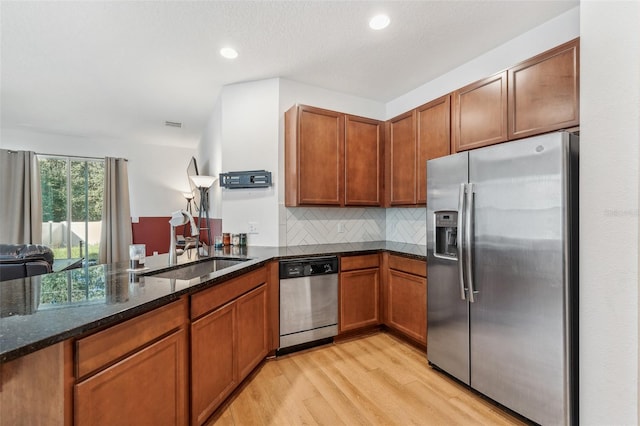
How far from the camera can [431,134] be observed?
2775 millimetres

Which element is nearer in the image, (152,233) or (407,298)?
(407,298)

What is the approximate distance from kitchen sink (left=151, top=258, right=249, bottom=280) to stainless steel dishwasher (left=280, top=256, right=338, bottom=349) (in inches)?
18.7

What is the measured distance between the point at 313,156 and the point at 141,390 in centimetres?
229

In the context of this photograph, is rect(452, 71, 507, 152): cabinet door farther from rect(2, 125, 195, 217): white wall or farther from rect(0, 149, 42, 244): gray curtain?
rect(0, 149, 42, 244): gray curtain

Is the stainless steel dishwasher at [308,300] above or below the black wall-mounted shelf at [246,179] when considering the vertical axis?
below

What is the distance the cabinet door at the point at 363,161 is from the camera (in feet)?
10.3

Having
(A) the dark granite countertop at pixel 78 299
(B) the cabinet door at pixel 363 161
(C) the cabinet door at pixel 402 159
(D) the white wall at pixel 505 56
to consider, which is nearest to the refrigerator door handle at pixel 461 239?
(C) the cabinet door at pixel 402 159

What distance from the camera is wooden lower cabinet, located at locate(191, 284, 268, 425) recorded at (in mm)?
1597

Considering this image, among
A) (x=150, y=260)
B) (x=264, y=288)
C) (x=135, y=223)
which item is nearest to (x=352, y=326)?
(x=264, y=288)

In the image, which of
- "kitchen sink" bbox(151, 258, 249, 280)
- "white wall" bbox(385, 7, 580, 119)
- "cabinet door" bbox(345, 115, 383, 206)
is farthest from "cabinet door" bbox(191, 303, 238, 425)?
"white wall" bbox(385, 7, 580, 119)

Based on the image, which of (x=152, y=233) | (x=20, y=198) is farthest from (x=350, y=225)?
(x=20, y=198)

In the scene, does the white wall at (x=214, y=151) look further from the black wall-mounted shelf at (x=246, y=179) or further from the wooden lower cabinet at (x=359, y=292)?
the wooden lower cabinet at (x=359, y=292)

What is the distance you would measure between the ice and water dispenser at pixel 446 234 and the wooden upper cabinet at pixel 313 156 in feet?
3.64

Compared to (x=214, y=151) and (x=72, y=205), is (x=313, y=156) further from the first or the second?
(x=72, y=205)
